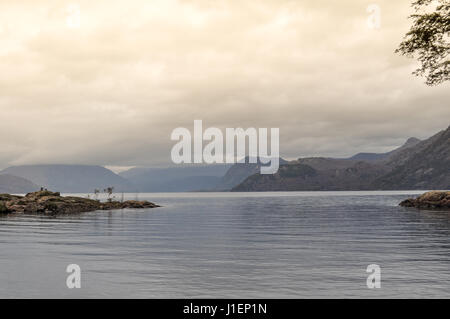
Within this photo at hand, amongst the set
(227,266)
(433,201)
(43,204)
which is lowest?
(227,266)

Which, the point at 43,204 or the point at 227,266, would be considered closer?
the point at 227,266

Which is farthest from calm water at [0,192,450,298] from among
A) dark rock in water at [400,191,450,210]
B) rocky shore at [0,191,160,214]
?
dark rock in water at [400,191,450,210]

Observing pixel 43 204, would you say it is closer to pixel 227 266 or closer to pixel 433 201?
pixel 227 266

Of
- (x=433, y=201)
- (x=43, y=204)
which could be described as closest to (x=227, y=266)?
(x=43, y=204)

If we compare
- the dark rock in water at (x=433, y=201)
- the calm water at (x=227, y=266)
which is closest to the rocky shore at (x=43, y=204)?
the calm water at (x=227, y=266)

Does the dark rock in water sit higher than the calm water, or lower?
higher

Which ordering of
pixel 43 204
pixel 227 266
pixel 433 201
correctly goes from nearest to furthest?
pixel 227 266
pixel 43 204
pixel 433 201

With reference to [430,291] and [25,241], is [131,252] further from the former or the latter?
[430,291]

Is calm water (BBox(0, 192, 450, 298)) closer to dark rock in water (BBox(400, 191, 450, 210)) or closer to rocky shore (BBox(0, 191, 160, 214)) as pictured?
rocky shore (BBox(0, 191, 160, 214))

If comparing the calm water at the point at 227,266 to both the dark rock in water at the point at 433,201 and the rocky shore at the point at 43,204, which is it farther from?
the dark rock in water at the point at 433,201

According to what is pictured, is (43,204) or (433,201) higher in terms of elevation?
(433,201)

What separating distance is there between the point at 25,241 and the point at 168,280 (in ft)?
90.2

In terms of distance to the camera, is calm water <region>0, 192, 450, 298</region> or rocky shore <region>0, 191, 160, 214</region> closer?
calm water <region>0, 192, 450, 298</region>
